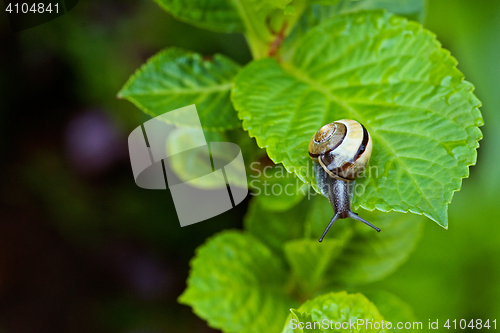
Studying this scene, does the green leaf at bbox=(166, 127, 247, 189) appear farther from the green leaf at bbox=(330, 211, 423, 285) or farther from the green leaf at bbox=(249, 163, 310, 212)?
the green leaf at bbox=(330, 211, 423, 285)

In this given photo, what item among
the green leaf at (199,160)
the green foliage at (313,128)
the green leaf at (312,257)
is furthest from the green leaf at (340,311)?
the green leaf at (199,160)

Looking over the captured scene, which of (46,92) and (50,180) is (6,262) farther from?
(46,92)

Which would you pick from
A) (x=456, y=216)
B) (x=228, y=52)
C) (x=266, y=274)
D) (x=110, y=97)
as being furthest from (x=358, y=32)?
(x=110, y=97)

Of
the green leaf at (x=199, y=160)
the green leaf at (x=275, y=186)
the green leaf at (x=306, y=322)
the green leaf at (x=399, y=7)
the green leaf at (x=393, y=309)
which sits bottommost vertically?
the green leaf at (x=393, y=309)

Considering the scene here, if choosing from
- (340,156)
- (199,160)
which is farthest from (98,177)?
(340,156)

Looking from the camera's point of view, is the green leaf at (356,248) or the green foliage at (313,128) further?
the green leaf at (356,248)

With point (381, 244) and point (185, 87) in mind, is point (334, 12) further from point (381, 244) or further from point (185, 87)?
Answer: point (381, 244)

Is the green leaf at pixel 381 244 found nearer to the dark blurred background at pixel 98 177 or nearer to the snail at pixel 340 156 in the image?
the snail at pixel 340 156
